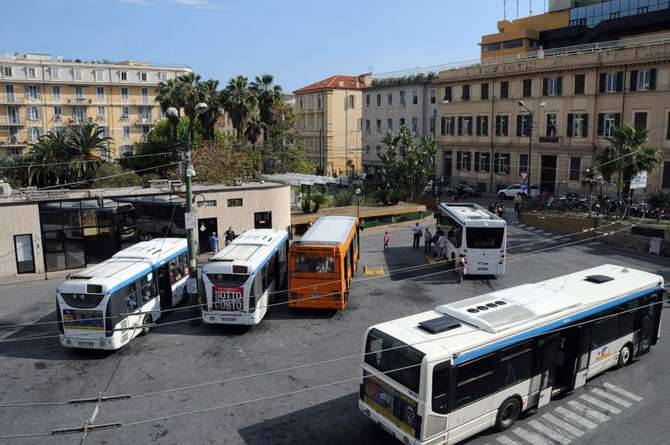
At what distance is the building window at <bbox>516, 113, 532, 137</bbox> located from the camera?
51.4 metres

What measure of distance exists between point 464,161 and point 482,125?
171 inches

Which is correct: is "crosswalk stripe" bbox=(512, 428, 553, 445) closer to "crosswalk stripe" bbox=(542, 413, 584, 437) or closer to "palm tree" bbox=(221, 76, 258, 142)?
"crosswalk stripe" bbox=(542, 413, 584, 437)

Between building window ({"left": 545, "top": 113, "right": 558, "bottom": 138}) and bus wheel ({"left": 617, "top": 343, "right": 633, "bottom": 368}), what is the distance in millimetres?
37728

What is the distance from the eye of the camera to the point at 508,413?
478 inches

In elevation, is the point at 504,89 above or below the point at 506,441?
above

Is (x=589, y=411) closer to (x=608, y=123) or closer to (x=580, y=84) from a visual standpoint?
(x=608, y=123)

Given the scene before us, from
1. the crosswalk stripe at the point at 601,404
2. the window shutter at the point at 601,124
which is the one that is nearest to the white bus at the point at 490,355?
the crosswalk stripe at the point at 601,404

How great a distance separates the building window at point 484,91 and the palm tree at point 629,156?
23.1m

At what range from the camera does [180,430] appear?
40.0 ft

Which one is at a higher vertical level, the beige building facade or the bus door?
the beige building facade

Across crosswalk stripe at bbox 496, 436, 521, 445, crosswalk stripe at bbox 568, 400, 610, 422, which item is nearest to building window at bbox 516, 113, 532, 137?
crosswalk stripe at bbox 568, 400, 610, 422

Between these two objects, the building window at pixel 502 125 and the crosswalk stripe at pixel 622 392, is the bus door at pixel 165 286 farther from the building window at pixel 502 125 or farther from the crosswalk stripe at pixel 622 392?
the building window at pixel 502 125

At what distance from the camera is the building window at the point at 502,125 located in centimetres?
5359

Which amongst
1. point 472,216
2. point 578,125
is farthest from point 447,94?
point 472,216
